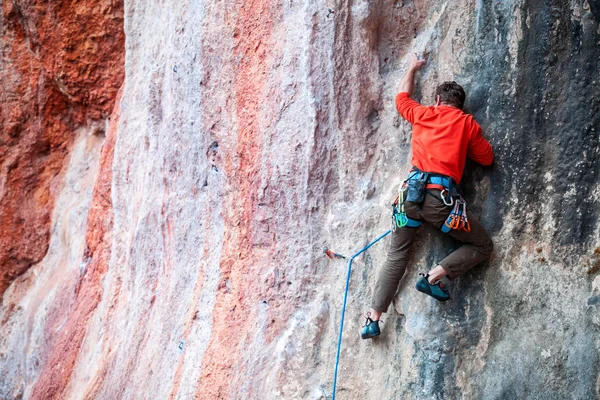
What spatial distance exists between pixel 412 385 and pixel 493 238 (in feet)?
3.85

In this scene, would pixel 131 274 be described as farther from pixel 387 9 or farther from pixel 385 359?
pixel 387 9

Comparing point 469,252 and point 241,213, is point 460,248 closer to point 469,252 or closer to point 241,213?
point 469,252

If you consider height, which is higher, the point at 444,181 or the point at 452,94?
the point at 452,94

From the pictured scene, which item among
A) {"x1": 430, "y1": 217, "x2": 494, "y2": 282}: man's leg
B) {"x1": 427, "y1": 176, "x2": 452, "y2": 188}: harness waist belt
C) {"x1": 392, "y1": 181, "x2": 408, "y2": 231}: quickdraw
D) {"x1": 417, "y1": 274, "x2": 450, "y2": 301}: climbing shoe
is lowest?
{"x1": 417, "y1": 274, "x2": 450, "y2": 301}: climbing shoe

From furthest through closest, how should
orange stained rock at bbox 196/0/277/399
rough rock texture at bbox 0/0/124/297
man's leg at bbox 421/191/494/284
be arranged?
rough rock texture at bbox 0/0/124/297 → orange stained rock at bbox 196/0/277/399 → man's leg at bbox 421/191/494/284

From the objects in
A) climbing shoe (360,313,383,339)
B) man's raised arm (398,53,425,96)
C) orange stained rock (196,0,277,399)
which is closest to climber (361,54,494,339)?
man's raised arm (398,53,425,96)

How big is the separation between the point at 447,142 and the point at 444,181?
26 centimetres

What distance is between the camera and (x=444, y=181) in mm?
4430

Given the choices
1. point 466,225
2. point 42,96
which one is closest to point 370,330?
point 466,225

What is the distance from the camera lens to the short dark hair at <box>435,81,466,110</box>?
15.1ft

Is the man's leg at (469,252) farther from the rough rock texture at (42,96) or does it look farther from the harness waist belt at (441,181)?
the rough rock texture at (42,96)

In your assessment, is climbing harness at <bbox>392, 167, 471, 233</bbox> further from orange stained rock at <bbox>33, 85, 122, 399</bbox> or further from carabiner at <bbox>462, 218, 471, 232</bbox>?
orange stained rock at <bbox>33, 85, 122, 399</bbox>

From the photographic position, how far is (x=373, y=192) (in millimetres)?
5297

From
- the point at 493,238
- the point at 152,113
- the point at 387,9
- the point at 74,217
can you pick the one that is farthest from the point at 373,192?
the point at 74,217
